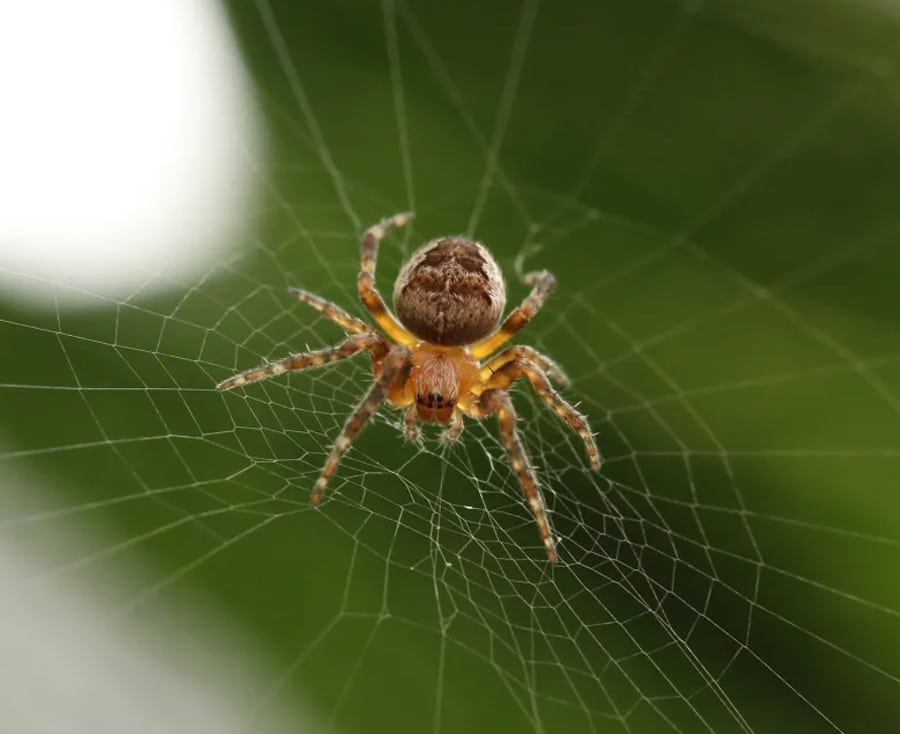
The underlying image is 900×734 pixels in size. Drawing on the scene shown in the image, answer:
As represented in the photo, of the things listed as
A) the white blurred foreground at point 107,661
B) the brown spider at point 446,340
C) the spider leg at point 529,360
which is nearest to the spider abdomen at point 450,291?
the brown spider at point 446,340

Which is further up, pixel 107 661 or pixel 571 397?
pixel 571 397

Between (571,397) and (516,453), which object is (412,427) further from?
(571,397)

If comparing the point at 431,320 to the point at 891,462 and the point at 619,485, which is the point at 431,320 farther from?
the point at 891,462

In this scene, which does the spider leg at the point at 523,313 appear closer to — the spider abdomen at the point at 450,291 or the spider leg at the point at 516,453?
the spider abdomen at the point at 450,291

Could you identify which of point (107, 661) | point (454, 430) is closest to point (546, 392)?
point (454, 430)

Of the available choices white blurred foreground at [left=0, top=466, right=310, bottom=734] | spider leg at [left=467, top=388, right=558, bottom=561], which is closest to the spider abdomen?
spider leg at [left=467, top=388, right=558, bottom=561]

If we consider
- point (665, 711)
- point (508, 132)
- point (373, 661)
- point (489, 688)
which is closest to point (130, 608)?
point (373, 661)
